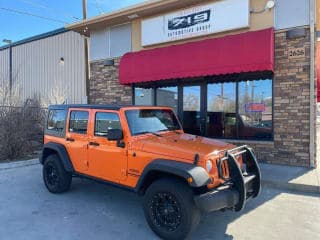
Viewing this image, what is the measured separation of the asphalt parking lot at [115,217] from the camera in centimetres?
432

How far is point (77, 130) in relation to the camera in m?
5.93

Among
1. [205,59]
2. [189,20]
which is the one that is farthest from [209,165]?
[189,20]

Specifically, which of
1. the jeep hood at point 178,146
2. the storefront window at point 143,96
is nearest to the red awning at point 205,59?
the storefront window at point 143,96

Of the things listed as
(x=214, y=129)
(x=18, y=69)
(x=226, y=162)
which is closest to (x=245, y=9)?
(x=214, y=129)

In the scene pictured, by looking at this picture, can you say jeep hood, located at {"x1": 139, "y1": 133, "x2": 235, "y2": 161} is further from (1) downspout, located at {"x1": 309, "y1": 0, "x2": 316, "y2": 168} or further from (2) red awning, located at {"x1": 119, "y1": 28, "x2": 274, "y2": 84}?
(1) downspout, located at {"x1": 309, "y1": 0, "x2": 316, "y2": 168}

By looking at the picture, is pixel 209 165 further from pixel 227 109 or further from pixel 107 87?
pixel 107 87

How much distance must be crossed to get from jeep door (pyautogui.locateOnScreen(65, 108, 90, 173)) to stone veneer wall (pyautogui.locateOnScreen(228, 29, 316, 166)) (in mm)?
5587

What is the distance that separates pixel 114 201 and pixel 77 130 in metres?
1.56

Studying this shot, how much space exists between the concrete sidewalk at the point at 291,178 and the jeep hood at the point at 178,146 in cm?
259

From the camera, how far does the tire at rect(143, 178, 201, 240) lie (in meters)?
3.93

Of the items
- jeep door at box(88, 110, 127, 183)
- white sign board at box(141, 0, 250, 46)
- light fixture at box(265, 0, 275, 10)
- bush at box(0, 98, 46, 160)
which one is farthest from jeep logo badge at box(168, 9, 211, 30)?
bush at box(0, 98, 46, 160)

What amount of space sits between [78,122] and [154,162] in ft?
7.58

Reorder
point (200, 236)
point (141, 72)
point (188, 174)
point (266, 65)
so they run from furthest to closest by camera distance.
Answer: point (141, 72) → point (266, 65) → point (200, 236) → point (188, 174)

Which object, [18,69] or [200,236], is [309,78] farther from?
[18,69]
